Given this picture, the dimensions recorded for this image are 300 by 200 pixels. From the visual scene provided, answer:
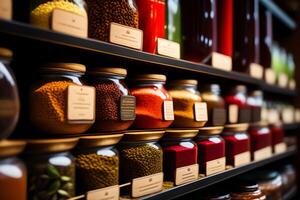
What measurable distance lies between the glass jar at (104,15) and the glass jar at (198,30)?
414mm

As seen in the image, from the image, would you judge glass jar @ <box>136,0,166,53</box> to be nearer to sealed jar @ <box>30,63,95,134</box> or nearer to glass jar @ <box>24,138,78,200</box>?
sealed jar @ <box>30,63,95,134</box>

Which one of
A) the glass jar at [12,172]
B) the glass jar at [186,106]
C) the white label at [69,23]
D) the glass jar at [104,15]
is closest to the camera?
the glass jar at [12,172]

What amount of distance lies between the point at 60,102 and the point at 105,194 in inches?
9.9

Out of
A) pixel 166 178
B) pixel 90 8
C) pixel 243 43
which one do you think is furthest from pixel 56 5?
pixel 243 43

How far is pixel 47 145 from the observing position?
75 centimetres

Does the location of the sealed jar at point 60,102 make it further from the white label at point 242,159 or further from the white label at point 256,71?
the white label at point 256,71

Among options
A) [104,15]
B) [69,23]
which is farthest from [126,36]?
[69,23]

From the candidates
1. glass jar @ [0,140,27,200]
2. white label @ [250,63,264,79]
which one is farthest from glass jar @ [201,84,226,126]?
glass jar @ [0,140,27,200]

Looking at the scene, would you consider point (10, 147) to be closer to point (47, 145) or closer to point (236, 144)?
point (47, 145)

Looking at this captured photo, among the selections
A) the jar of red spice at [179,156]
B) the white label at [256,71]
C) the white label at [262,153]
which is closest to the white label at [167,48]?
the jar of red spice at [179,156]

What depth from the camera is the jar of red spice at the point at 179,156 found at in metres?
1.14

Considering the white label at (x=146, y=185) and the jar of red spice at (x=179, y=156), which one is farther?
the jar of red spice at (x=179, y=156)

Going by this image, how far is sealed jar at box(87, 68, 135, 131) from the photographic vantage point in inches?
36.2

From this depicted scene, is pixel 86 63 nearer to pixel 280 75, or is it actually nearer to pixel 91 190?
pixel 91 190
